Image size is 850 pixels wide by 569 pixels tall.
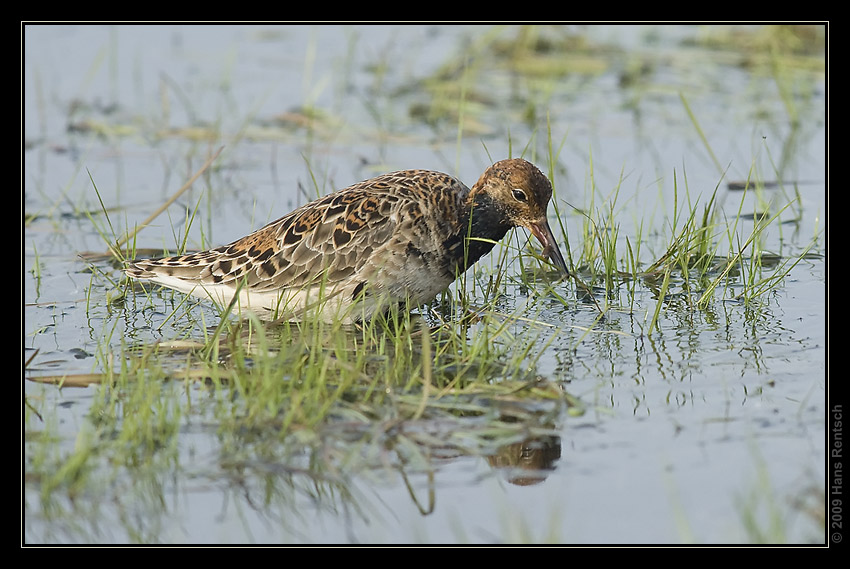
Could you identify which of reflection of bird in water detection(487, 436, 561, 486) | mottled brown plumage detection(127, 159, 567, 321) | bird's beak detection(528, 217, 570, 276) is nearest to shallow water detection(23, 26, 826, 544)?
reflection of bird in water detection(487, 436, 561, 486)

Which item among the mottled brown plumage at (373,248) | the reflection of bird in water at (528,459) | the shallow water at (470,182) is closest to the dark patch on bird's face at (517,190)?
the mottled brown plumage at (373,248)

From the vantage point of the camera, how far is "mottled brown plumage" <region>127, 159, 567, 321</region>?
842cm

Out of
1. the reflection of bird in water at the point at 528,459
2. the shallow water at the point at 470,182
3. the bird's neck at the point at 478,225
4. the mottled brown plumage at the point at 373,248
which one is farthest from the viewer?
the bird's neck at the point at 478,225

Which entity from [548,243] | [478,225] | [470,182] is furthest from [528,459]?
[470,182]

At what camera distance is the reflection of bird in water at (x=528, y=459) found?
20.1 feet

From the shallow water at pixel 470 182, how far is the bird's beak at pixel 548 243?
409 millimetres

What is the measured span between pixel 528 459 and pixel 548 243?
8.49ft

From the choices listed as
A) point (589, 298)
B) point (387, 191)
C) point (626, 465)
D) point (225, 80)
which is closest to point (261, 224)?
point (387, 191)

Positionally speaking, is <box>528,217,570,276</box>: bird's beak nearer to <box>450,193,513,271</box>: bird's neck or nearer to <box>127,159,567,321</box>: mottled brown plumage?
<box>127,159,567,321</box>: mottled brown plumage

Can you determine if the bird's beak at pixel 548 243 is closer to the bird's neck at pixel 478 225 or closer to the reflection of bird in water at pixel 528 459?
the bird's neck at pixel 478 225

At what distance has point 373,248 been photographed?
332 inches

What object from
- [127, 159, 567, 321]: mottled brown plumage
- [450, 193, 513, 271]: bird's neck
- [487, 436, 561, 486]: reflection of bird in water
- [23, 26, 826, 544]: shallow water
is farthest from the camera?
[450, 193, 513, 271]: bird's neck

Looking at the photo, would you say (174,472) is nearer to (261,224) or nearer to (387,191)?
(387,191)

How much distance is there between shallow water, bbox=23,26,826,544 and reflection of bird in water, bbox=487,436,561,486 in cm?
5
